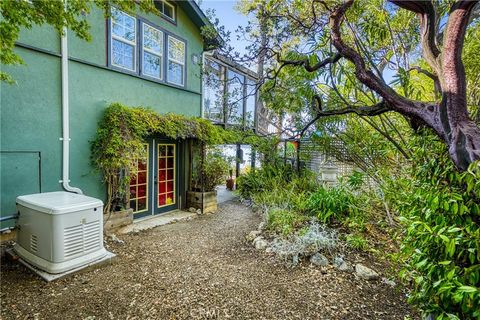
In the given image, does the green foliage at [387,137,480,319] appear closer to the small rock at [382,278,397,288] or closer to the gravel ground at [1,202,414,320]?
the gravel ground at [1,202,414,320]

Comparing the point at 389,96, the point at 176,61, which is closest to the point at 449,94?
the point at 389,96

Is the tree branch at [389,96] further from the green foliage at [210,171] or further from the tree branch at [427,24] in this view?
the green foliage at [210,171]

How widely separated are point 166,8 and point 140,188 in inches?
207

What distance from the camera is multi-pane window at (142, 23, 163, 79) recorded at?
6691mm

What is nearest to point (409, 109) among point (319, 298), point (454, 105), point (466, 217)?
point (454, 105)

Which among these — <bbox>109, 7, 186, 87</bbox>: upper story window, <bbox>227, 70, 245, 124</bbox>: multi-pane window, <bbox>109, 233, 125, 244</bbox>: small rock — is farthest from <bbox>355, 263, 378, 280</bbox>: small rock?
<bbox>109, 7, 186, 87</bbox>: upper story window

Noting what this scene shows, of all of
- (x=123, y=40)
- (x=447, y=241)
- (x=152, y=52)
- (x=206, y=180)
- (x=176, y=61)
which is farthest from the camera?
(x=206, y=180)

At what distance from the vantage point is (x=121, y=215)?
582cm

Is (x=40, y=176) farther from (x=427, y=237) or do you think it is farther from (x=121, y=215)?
(x=427, y=237)

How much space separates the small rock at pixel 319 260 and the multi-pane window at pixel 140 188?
15.0 ft

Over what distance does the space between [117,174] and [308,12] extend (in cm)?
540

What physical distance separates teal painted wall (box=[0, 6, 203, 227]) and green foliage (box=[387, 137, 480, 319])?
5.90 m

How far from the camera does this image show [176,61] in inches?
300

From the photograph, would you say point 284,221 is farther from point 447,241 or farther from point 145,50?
point 145,50
